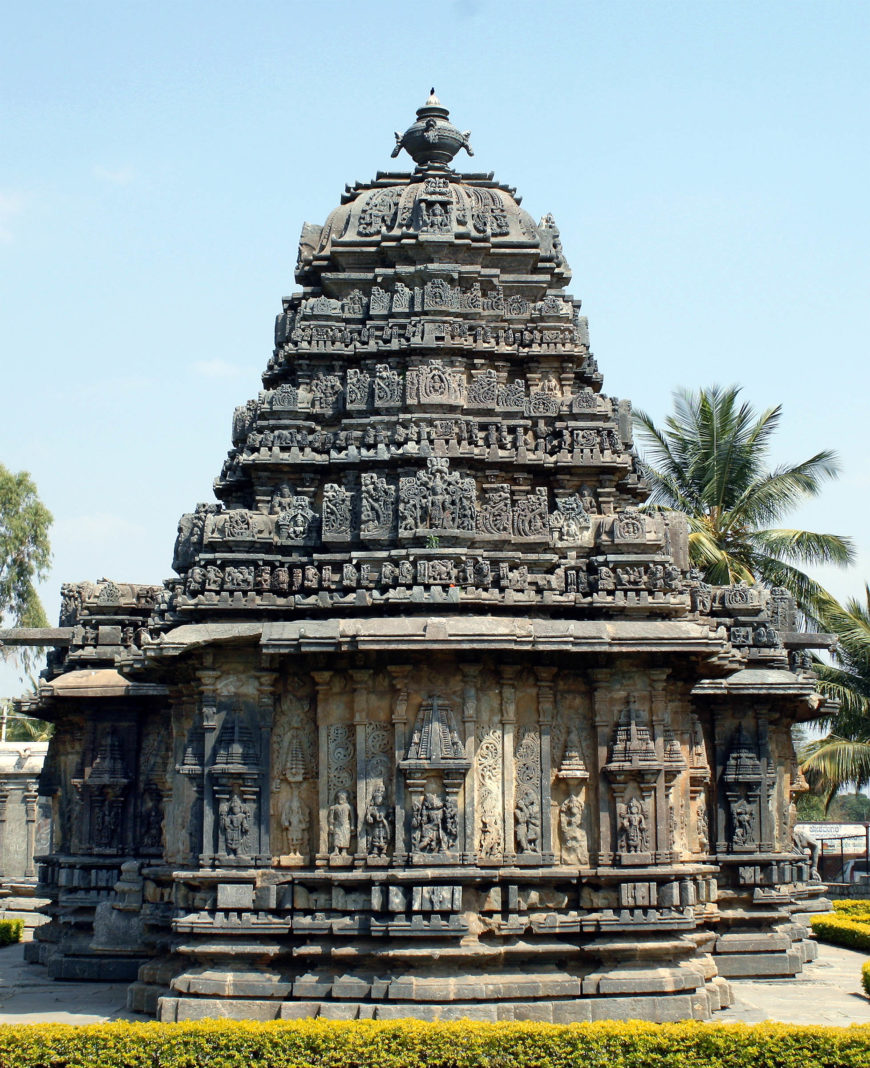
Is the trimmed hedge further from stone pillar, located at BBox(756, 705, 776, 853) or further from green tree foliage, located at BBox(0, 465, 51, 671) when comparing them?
green tree foliage, located at BBox(0, 465, 51, 671)

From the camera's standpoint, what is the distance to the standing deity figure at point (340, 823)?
46.6 feet

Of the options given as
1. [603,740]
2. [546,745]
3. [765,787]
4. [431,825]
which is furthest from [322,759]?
[765,787]

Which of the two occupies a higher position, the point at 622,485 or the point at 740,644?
the point at 622,485

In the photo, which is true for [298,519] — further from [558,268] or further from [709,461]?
[709,461]

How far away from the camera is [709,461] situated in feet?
104

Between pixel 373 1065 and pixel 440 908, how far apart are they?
2035 mm

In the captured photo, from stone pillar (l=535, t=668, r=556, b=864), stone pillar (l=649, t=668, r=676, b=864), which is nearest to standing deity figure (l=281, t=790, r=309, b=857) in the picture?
stone pillar (l=535, t=668, r=556, b=864)

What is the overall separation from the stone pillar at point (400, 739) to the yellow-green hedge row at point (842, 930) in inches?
442

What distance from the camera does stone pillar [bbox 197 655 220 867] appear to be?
47.1 feet

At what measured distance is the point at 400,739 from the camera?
1423 centimetres

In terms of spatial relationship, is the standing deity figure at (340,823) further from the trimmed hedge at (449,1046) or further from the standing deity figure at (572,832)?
the standing deity figure at (572,832)

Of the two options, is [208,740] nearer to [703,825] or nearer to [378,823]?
[378,823]

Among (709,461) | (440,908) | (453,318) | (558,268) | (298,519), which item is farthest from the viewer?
(709,461)

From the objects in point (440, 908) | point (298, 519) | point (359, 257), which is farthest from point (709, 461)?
point (440, 908)
